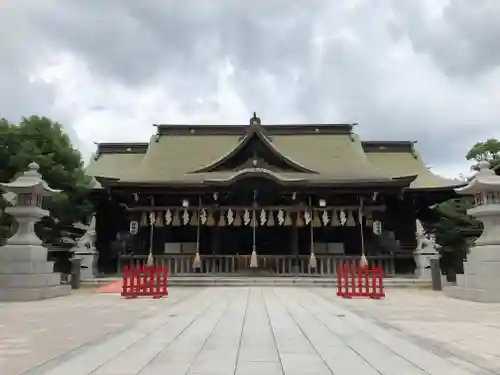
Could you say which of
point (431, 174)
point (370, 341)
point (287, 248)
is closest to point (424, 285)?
point (287, 248)

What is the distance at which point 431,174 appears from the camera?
2491cm

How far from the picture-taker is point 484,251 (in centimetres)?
1284

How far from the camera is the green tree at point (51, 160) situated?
1909 cm

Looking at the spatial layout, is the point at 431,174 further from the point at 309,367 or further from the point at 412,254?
the point at 309,367

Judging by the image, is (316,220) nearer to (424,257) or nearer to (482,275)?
(424,257)

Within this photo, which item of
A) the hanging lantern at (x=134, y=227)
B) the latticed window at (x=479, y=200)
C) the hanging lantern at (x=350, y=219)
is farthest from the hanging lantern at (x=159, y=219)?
the latticed window at (x=479, y=200)

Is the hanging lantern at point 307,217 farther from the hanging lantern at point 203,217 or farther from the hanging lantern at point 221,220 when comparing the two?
the hanging lantern at point 203,217

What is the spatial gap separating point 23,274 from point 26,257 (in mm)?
516

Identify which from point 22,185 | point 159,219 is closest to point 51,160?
point 159,219

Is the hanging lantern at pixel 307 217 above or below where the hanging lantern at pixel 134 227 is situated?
above

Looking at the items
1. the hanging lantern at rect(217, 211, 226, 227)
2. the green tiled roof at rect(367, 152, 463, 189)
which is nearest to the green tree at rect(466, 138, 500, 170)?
the green tiled roof at rect(367, 152, 463, 189)

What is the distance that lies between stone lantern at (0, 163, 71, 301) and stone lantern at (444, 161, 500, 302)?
13.1 meters

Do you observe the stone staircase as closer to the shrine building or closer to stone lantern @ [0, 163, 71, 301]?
the shrine building

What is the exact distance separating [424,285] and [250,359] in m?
15.1
